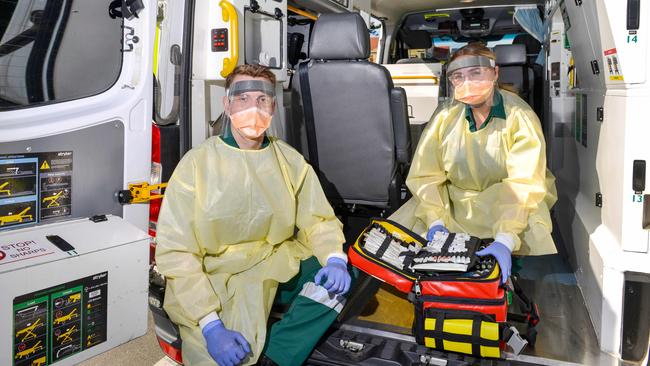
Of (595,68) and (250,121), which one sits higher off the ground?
(595,68)

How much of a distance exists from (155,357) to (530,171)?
6.47ft

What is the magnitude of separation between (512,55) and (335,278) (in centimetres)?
346

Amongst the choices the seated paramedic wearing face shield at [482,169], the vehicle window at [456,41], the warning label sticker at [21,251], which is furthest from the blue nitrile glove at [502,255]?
the vehicle window at [456,41]

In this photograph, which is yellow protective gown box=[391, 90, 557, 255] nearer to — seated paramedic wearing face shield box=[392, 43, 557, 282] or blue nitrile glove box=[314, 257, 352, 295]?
seated paramedic wearing face shield box=[392, 43, 557, 282]

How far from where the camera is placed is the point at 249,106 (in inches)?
86.7

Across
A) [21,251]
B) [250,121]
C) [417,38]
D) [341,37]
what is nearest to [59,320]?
[21,251]

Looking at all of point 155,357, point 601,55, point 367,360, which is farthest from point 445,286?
point 155,357

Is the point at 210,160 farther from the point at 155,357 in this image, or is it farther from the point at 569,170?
the point at 569,170

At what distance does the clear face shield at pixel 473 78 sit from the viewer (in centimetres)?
257

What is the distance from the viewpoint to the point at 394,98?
3.04m

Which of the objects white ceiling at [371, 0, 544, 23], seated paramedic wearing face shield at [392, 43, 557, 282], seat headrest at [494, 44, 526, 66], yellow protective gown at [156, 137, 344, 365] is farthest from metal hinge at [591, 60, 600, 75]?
white ceiling at [371, 0, 544, 23]

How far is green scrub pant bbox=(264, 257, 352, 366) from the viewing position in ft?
6.84

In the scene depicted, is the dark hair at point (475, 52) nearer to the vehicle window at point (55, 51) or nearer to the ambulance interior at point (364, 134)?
the ambulance interior at point (364, 134)

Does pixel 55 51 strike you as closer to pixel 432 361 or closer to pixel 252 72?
pixel 252 72
